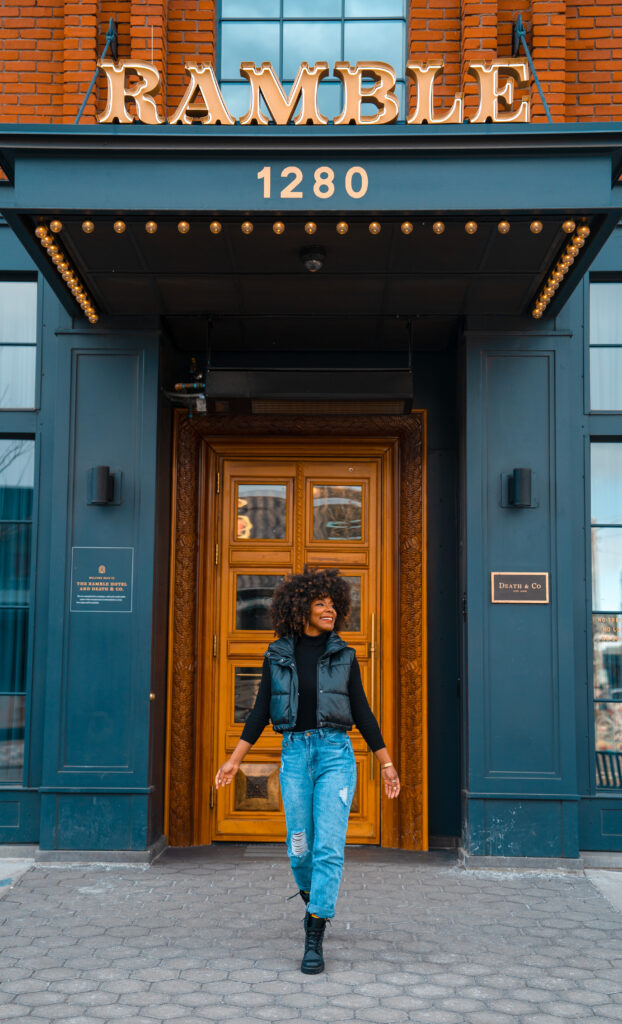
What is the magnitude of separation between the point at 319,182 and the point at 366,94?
25.1 inches

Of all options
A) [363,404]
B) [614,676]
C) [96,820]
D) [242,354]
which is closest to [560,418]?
[363,404]

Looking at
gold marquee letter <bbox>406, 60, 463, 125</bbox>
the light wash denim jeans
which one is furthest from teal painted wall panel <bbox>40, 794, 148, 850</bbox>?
gold marquee letter <bbox>406, 60, 463, 125</bbox>

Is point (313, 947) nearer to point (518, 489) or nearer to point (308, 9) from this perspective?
point (518, 489)

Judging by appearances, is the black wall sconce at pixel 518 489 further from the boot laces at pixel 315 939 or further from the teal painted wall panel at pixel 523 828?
the boot laces at pixel 315 939

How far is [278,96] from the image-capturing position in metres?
5.38

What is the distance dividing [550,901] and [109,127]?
519 centimetres

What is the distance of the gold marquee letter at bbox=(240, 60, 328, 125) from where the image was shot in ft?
17.5

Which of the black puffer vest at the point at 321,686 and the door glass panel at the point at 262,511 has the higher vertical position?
the door glass panel at the point at 262,511

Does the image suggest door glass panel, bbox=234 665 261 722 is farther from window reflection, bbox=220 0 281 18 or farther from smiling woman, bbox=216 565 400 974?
window reflection, bbox=220 0 281 18

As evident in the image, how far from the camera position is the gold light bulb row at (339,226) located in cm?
546

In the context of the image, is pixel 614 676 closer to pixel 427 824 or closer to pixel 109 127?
pixel 427 824

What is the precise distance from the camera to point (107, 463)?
688 cm

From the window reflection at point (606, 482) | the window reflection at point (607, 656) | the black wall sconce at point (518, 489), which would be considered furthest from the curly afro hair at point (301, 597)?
the window reflection at point (606, 482)

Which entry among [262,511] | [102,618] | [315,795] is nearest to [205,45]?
[262,511]
